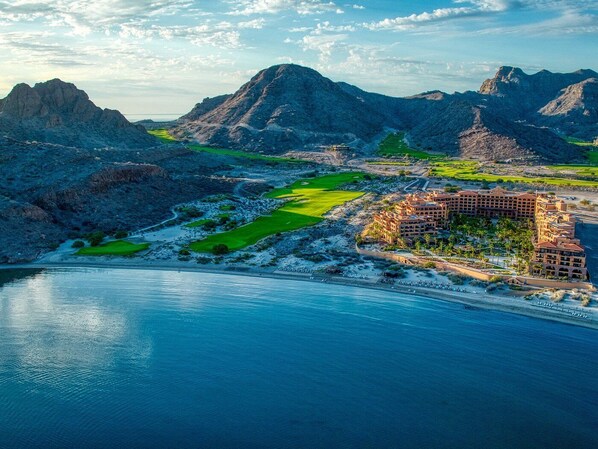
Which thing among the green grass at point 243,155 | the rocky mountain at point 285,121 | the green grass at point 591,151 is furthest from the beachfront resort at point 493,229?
the rocky mountain at point 285,121

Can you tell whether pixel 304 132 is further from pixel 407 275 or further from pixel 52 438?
pixel 52 438

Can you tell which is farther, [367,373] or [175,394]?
[367,373]

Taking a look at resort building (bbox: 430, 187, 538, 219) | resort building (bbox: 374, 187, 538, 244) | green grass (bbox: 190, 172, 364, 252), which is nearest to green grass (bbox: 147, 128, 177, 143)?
green grass (bbox: 190, 172, 364, 252)

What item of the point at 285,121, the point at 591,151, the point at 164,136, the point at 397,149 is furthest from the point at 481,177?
the point at 164,136

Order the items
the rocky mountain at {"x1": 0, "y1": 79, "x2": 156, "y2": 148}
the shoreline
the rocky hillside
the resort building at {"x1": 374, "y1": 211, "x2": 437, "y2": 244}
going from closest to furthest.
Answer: the shoreline → the resort building at {"x1": 374, "y1": 211, "x2": 437, "y2": 244} → the rocky hillside → the rocky mountain at {"x1": 0, "y1": 79, "x2": 156, "y2": 148}

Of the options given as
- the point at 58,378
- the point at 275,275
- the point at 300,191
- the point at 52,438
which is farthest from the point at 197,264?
the point at 300,191

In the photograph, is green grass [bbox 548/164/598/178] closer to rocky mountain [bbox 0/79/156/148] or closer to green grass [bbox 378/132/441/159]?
green grass [bbox 378/132/441/159]

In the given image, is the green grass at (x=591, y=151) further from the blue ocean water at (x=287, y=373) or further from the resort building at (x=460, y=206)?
the blue ocean water at (x=287, y=373)
